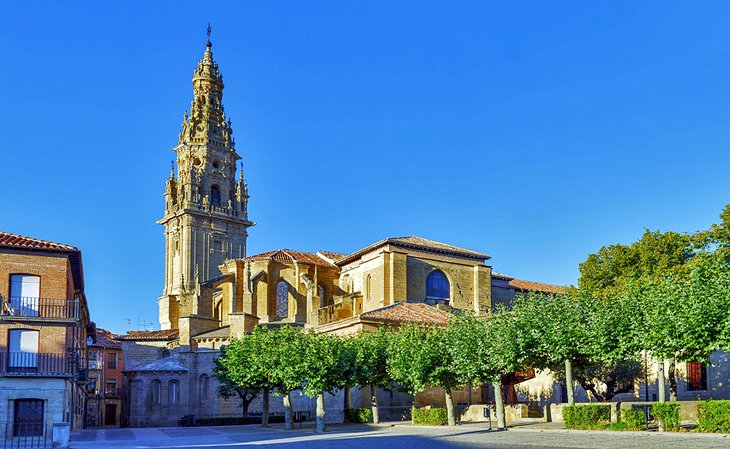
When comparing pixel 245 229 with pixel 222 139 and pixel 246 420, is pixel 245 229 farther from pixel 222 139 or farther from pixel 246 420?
pixel 246 420

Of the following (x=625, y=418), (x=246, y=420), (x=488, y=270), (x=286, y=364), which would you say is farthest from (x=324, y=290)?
(x=625, y=418)

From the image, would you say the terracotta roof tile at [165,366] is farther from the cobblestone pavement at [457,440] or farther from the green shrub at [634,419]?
the green shrub at [634,419]

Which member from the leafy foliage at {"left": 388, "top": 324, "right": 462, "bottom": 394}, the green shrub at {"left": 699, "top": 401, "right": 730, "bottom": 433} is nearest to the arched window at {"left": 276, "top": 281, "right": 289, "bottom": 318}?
the leafy foliage at {"left": 388, "top": 324, "right": 462, "bottom": 394}

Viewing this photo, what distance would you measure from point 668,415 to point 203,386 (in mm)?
39878

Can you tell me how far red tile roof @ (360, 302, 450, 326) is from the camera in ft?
163

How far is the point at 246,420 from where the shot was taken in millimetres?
51750

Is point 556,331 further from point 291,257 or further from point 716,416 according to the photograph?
point 291,257

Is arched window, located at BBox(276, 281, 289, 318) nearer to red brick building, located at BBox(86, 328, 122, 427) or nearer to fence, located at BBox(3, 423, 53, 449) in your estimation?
red brick building, located at BBox(86, 328, 122, 427)

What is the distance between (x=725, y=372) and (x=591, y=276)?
14491mm

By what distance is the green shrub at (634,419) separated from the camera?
2753 centimetres

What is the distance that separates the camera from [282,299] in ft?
233

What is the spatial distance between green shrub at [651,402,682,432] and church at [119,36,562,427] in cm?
2060

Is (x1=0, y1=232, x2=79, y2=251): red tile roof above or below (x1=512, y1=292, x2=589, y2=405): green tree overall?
above

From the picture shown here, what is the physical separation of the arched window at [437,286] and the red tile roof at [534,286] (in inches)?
492
